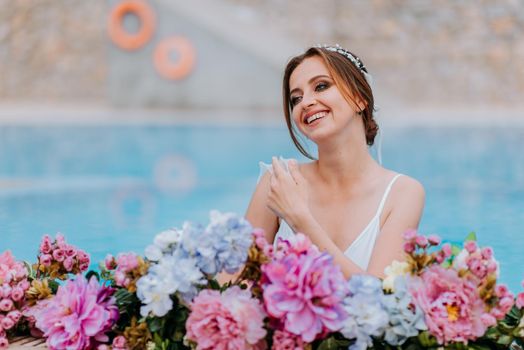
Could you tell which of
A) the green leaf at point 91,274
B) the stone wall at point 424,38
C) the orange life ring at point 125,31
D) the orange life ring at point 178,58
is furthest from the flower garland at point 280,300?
the stone wall at point 424,38

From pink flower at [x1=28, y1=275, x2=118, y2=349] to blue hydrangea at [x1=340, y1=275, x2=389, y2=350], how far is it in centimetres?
49

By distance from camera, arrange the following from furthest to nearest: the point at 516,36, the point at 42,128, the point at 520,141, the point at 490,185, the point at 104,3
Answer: the point at 104,3, the point at 516,36, the point at 42,128, the point at 520,141, the point at 490,185

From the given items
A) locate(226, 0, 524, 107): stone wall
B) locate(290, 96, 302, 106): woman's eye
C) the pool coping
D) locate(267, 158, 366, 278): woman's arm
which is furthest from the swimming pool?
locate(226, 0, 524, 107): stone wall

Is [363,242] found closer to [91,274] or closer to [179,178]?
[91,274]

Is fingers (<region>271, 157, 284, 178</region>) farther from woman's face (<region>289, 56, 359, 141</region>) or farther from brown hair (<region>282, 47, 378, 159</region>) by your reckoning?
brown hair (<region>282, 47, 378, 159</region>)

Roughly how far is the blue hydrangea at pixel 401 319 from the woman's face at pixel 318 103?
2.29ft

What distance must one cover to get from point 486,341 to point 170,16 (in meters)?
11.1

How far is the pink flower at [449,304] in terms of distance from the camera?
1588 millimetres

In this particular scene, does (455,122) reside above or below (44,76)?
below

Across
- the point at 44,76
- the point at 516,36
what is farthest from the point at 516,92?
the point at 44,76

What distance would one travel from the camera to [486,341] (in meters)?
1.67

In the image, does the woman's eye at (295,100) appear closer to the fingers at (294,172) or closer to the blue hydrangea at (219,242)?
the fingers at (294,172)

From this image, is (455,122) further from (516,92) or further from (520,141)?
(516,92)

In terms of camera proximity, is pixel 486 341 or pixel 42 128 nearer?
pixel 486 341
